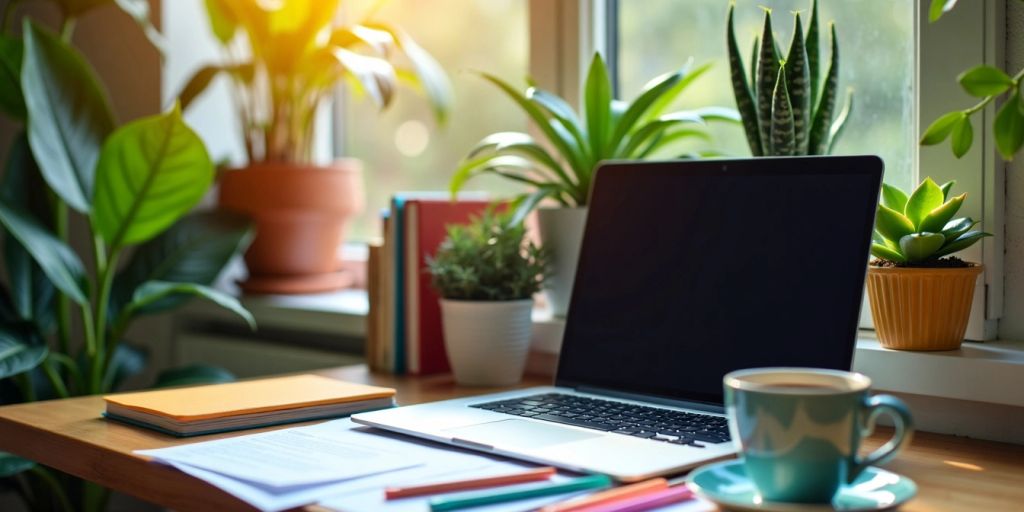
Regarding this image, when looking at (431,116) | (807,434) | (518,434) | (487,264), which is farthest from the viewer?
(431,116)

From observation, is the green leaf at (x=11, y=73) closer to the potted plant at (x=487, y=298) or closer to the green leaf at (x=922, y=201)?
the potted plant at (x=487, y=298)

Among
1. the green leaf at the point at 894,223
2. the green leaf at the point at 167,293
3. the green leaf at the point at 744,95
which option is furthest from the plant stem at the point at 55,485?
the green leaf at the point at 894,223

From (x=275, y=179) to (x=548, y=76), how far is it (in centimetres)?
59

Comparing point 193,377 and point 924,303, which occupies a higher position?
point 924,303

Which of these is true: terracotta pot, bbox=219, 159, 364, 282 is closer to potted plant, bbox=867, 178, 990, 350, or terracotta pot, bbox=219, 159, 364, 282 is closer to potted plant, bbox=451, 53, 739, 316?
potted plant, bbox=451, 53, 739, 316

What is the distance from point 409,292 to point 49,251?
24.9 inches

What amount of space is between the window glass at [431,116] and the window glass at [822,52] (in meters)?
0.32

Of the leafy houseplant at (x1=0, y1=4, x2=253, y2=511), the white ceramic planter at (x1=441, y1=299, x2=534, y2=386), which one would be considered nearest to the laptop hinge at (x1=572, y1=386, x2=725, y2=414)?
the white ceramic planter at (x1=441, y1=299, x2=534, y2=386)

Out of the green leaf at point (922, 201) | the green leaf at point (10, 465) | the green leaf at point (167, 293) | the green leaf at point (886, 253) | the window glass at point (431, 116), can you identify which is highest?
the window glass at point (431, 116)

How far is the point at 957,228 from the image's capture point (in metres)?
1.02

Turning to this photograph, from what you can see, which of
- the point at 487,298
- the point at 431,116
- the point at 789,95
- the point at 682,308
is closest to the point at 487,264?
the point at 487,298

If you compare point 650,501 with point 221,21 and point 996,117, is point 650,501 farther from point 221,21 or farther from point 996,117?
point 221,21

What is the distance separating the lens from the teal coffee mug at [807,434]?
27.0 inches

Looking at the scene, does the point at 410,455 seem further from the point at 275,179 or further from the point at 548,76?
the point at 275,179
